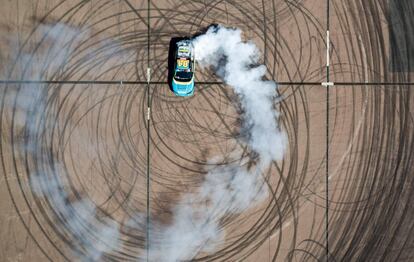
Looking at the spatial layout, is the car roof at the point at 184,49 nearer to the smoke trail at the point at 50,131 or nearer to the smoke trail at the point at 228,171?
the smoke trail at the point at 228,171

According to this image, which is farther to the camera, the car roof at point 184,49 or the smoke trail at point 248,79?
the smoke trail at point 248,79

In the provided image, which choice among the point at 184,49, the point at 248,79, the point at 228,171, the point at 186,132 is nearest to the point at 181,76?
the point at 184,49

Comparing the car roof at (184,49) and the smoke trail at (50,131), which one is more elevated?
the car roof at (184,49)

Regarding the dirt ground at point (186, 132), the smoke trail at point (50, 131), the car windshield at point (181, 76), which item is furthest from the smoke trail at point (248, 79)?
the smoke trail at point (50, 131)

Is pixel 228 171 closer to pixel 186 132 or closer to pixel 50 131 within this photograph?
pixel 186 132

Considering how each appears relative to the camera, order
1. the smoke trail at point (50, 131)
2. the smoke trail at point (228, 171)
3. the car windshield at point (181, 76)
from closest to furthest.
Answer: the car windshield at point (181, 76)
the smoke trail at point (50, 131)
the smoke trail at point (228, 171)

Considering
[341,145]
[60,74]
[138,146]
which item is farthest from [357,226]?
[60,74]
